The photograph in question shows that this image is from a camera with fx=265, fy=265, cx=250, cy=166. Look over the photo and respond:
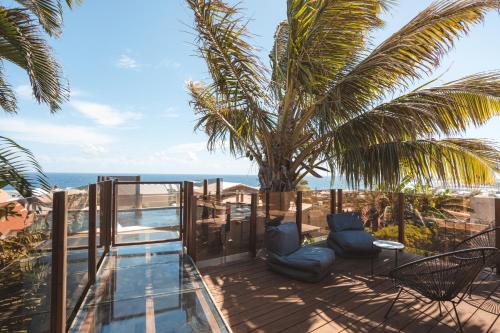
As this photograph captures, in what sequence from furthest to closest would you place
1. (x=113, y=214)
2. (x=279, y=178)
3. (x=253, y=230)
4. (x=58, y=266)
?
(x=279, y=178), (x=113, y=214), (x=253, y=230), (x=58, y=266)

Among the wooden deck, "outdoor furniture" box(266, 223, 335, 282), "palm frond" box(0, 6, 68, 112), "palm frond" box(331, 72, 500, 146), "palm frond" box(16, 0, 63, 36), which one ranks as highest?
"palm frond" box(16, 0, 63, 36)

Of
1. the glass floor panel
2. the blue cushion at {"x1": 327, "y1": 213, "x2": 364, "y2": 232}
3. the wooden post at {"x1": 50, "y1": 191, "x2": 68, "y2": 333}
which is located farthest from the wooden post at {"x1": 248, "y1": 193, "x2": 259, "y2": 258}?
the wooden post at {"x1": 50, "y1": 191, "x2": 68, "y2": 333}

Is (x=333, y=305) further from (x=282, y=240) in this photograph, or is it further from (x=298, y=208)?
(x=298, y=208)

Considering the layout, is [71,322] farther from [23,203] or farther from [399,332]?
[399,332]

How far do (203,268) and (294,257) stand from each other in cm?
157

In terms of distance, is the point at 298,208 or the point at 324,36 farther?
the point at 298,208

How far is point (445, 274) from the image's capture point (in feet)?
8.87

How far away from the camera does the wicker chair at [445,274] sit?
2.63m

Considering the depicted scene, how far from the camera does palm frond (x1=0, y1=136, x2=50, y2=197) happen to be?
2534 mm

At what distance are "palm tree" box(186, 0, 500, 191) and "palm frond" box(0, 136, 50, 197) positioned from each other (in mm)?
3195

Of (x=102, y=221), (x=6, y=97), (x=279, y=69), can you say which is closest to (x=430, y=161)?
(x=279, y=69)

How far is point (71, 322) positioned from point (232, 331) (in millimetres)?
1622

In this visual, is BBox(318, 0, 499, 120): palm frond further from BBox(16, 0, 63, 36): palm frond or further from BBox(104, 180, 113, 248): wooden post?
BBox(16, 0, 63, 36): palm frond

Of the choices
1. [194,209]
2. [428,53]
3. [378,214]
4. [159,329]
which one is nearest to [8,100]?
[194,209]
